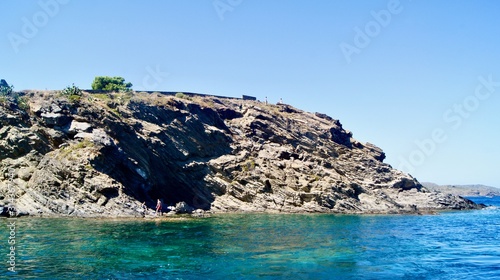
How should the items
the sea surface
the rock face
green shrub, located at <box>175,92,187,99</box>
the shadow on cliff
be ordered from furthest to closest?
green shrub, located at <box>175,92,187,99</box>, the shadow on cliff, the rock face, the sea surface

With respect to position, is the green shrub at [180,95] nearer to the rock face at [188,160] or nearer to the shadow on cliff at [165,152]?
the rock face at [188,160]

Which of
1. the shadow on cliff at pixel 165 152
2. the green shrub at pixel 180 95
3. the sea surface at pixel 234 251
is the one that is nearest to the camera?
the sea surface at pixel 234 251

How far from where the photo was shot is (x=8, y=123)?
5812cm

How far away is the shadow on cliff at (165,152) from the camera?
5966 centimetres

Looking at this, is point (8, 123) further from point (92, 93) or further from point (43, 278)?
point (43, 278)

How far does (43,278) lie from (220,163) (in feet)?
186

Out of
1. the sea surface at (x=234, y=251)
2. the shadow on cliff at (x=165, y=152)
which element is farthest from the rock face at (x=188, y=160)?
the sea surface at (x=234, y=251)

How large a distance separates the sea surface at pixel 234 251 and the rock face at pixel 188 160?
9.12m

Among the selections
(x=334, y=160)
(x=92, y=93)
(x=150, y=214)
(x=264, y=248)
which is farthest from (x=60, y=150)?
(x=334, y=160)

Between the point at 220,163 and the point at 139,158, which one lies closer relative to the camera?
the point at 139,158

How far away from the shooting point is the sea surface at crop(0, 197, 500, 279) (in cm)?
2502

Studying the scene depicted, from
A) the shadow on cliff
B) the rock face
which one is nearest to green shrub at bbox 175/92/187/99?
the rock face

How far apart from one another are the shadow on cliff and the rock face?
20 centimetres

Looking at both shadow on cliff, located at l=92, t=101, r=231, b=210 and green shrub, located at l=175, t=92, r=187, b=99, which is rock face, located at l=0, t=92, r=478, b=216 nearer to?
shadow on cliff, located at l=92, t=101, r=231, b=210
